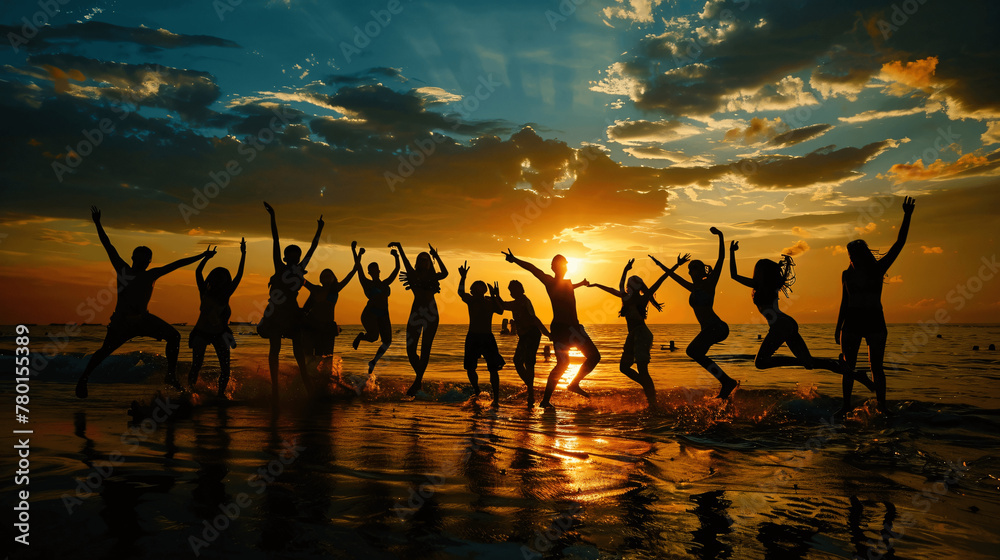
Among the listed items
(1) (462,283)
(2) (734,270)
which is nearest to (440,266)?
(1) (462,283)

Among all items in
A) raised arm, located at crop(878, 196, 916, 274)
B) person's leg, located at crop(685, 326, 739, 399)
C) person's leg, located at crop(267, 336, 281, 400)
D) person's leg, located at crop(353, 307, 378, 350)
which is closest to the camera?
raised arm, located at crop(878, 196, 916, 274)

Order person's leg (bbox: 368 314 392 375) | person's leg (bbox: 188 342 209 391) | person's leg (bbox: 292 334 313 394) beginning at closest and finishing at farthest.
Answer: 1. person's leg (bbox: 188 342 209 391)
2. person's leg (bbox: 292 334 313 394)
3. person's leg (bbox: 368 314 392 375)

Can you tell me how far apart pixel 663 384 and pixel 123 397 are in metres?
13.5

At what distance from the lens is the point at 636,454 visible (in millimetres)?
5801

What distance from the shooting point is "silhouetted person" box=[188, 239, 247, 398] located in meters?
9.27

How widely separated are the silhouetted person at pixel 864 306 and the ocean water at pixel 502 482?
1110 mm

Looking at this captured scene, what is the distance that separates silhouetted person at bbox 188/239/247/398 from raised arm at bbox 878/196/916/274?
10.6 m

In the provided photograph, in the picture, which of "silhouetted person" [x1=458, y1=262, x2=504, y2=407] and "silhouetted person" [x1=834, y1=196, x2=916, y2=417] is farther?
"silhouetted person" [x1=458, y1=262, x2=504, y2=407]

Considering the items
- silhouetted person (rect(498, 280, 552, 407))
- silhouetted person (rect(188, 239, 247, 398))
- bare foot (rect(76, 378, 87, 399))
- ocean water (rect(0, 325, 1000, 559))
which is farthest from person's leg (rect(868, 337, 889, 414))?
bare foot (rect(76, 378, 87, 399))

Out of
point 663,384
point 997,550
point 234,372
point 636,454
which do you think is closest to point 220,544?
point 636,454

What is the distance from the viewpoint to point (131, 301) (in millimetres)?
8242

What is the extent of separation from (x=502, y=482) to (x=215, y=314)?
7240 mm

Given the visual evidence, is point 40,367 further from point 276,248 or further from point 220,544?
point 220,544

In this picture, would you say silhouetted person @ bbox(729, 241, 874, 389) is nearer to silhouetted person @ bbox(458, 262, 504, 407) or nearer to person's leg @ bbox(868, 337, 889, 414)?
person's leg @ bbox(868, 337, 889, 414)
